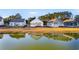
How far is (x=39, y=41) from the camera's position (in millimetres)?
1407

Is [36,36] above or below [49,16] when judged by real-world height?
below

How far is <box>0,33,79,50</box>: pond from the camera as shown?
1.40 metres

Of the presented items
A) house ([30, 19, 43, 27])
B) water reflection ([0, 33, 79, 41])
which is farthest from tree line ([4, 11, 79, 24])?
water reflection ([0, 33, 79, 41])

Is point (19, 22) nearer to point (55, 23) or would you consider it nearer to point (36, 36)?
point (36, 36)

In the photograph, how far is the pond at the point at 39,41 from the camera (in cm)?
140

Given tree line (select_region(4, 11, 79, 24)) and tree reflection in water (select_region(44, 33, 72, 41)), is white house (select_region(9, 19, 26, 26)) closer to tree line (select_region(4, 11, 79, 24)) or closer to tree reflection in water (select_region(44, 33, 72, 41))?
tree line (select_region(4, 11, 79, 24))

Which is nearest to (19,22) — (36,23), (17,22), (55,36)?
(17,22)

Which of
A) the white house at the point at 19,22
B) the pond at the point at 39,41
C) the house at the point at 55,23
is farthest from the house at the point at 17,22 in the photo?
the house at the point at 55,23

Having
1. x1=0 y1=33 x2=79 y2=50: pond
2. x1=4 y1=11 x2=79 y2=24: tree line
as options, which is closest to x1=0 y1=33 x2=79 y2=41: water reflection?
x1=0 y1=33 x2=79 y2=50: pond

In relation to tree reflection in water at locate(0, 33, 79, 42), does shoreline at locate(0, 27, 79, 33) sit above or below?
above

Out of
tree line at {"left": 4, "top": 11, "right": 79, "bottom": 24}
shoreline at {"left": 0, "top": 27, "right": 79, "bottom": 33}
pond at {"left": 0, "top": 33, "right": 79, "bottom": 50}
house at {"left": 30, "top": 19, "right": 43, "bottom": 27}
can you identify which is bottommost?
pond at {"left": 0, "top": 33, "right": 79, "bottom": 50}

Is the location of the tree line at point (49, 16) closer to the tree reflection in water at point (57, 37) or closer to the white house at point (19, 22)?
the white house at point (19, 22)
